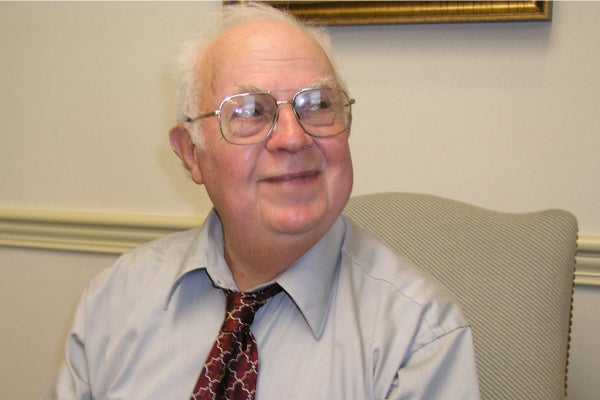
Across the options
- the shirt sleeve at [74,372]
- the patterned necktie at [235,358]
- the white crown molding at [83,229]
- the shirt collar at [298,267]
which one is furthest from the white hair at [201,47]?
the white crown molding at [83,229]

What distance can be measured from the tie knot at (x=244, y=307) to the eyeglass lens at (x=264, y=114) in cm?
29

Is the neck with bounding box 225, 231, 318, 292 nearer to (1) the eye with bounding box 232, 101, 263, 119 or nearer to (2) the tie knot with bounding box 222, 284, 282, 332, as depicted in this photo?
(2) the tie knot with bounding box 222, 284, 282, 332

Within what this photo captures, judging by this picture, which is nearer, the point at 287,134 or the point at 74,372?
the point at 287,134

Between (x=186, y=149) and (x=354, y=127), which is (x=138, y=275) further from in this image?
(x=354, y=127)

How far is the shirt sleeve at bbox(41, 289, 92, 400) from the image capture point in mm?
1446

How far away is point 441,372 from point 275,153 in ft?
1.54

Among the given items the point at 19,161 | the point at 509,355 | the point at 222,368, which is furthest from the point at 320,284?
the point at 19,161

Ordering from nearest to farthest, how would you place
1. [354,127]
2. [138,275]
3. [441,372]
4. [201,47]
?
[441,372] < [201,47] < [138,275] < [354,127]

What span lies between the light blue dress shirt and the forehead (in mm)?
311

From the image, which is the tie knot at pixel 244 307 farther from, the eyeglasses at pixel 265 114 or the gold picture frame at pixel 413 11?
the gold picture frame at pixel 413 11

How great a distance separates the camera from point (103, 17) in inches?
88.0

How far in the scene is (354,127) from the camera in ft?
6.55

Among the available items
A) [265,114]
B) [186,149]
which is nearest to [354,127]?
[186,149]

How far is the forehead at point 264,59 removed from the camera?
4.17 feet
